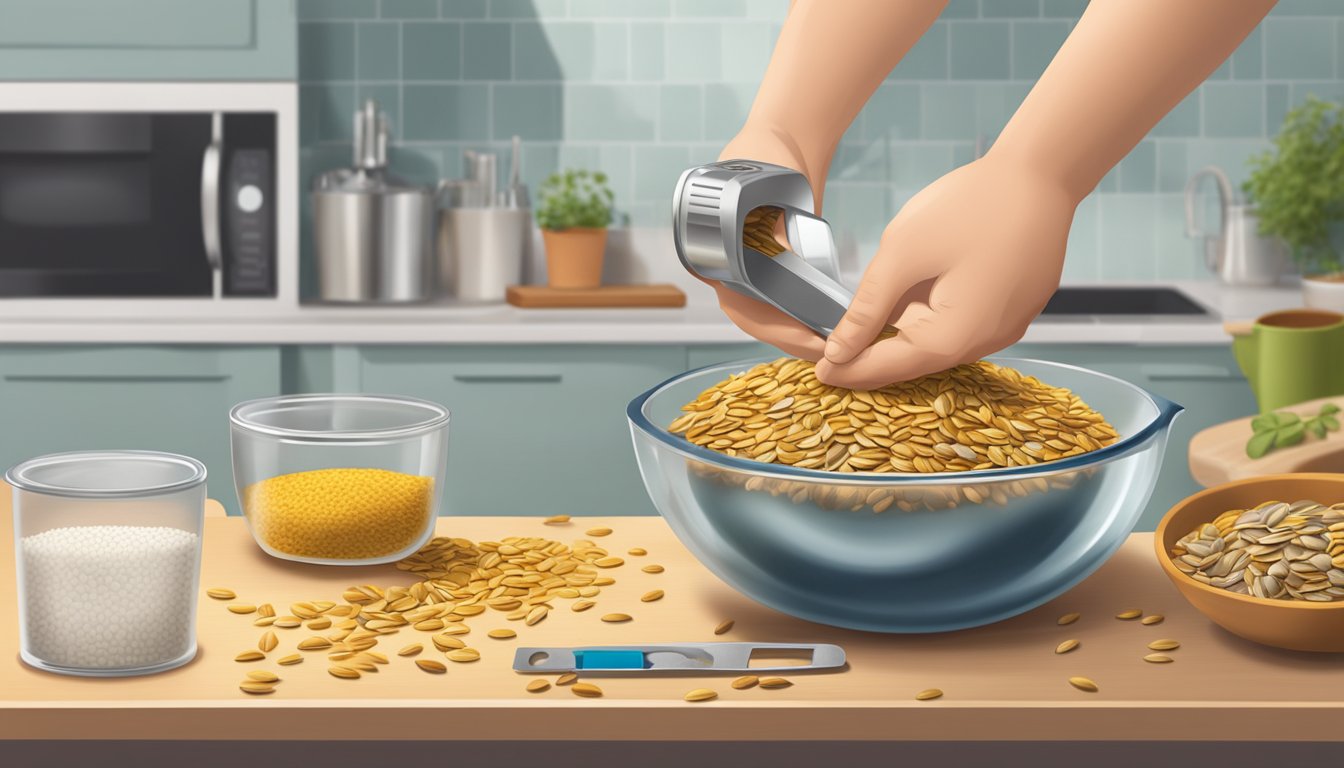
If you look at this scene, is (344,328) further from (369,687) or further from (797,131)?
(369,687)

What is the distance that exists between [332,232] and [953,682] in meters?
2.36

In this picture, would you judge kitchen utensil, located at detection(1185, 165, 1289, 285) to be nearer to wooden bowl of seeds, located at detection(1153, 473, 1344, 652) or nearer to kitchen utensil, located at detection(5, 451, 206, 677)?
wooden bowl of seeds, located at detection(1153, 473, 1344, 652)

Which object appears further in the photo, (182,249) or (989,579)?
(182,249)

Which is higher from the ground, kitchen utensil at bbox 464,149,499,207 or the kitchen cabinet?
the kitchen cabinet

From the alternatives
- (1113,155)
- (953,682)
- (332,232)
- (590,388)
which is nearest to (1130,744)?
(953,682)

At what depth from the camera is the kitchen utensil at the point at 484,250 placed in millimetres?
3178

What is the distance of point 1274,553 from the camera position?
3.24ft

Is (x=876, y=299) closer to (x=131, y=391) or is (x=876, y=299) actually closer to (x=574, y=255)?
(x=131, y=391)

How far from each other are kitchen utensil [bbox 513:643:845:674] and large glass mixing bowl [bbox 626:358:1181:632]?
41 millimetres

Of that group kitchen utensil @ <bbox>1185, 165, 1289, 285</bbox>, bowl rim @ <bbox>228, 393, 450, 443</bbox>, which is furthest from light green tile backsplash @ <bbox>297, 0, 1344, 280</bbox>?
bowl rim @ <bbox>228, 393, 450, 443</bbox>

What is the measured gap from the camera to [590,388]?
2816 millimetres

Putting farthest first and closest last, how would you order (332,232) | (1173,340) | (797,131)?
(332,232) → (1173,340) → (797,131)

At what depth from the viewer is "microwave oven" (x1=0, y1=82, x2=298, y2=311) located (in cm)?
287

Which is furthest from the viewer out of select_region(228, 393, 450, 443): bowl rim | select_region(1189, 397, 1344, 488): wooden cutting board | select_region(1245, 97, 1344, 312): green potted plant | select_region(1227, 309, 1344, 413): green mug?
select_region(1245, 97, 1344, 312): green potted plant
